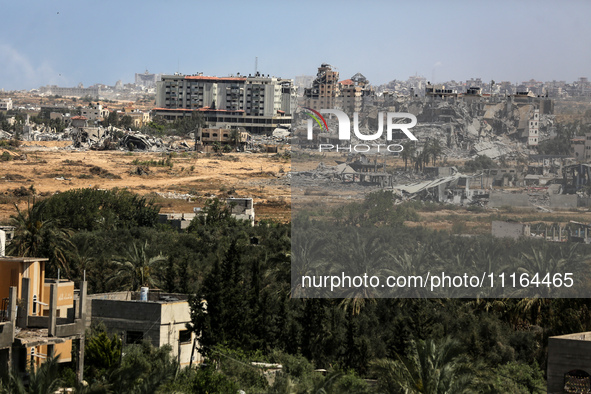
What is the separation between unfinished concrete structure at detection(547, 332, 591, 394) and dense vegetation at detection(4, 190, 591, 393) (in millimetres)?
1666

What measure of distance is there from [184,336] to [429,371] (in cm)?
968

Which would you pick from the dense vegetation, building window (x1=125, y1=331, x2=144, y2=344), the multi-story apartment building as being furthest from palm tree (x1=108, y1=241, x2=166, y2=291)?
the multi-story apartment building

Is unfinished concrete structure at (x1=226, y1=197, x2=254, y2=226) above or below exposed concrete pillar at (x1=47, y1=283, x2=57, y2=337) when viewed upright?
below

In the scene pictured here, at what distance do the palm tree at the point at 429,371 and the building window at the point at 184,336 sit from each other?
25.7 feet

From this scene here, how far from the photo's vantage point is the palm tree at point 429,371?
1886cm

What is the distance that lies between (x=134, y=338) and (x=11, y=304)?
847cm

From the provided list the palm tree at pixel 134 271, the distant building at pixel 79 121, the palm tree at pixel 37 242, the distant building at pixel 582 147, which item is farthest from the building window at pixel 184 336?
the distant building at pixel 79 121

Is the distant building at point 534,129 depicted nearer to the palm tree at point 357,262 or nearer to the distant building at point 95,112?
the palm tree at point 357,262

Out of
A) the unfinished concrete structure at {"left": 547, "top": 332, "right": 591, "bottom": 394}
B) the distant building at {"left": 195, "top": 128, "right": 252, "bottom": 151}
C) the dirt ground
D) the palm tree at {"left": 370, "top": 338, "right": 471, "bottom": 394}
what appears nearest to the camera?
the palm tree at {"left": 370, "top": 338, "right": 471, "bottom": 394}

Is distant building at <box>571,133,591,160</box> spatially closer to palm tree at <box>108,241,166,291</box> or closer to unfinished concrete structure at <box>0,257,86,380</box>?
palm tree at <box>108,241,166,291</box>

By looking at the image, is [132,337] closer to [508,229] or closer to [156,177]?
[508,229]

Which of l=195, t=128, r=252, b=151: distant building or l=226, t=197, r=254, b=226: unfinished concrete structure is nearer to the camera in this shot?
l=226, t=197, r=254, b=226: unfinished concrete structure

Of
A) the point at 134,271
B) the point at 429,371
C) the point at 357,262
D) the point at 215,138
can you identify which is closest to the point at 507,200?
the point at 357,262

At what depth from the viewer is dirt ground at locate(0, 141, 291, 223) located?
68.6m
